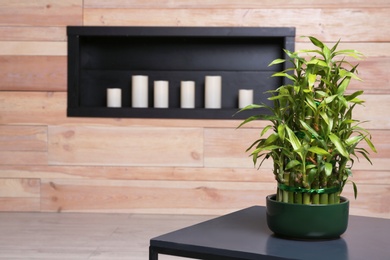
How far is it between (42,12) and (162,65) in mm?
759

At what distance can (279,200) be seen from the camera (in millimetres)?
1494

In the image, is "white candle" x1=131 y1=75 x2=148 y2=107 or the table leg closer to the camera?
the table leg

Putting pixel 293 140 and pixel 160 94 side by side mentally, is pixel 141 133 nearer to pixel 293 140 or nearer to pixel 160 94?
pixel 160 94

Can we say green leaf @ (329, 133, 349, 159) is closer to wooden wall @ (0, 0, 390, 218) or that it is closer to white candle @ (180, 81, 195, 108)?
wooden wall @ (0, 0, 390, 218)

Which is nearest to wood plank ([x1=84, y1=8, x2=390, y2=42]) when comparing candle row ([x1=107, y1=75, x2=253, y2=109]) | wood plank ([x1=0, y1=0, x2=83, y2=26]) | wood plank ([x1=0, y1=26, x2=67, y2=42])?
wood plank ([x1=0, y1=0, x2=83, y2=26])

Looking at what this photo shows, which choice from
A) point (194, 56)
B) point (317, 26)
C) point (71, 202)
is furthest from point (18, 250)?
point (317, 26)

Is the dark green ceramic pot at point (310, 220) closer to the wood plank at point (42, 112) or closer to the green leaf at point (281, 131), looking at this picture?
the green leaf at point (281, 131)

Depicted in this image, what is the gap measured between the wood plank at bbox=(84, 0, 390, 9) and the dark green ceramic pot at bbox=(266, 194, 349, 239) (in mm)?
2342

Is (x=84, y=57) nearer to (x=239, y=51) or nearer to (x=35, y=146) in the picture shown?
(x=35, y=146)

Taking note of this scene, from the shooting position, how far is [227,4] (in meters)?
3.66

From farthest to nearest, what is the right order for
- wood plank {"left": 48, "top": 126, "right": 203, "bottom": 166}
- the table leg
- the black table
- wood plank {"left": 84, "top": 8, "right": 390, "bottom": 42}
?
wood plank {"left": 48, "top": 126, "right": 203, "bottom": 166} → wood plank {"left": 84, "top": 8, "right": 390, "bottom": 42} → the table leg → the black table

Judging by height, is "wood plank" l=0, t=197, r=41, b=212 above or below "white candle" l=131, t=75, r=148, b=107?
below

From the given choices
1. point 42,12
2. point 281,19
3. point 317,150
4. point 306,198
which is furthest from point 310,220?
point 42,12

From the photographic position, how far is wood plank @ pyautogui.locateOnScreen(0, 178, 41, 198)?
3779 mm
